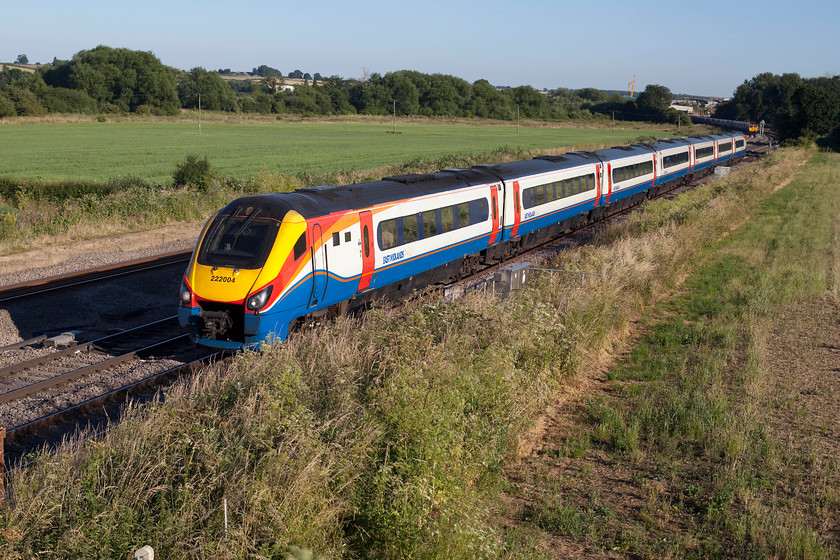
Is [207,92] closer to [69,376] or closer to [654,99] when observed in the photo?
[654,99]

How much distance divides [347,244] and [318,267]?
0.98 m

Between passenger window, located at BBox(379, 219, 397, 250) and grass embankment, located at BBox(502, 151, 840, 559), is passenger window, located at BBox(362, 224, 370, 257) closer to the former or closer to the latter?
passenger window, located at BBox(379, 219, 397, 250)

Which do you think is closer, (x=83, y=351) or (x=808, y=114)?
(x=83, y=351)

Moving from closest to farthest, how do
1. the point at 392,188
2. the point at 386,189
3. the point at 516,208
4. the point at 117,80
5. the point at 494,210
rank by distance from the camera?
1. the point at 386,189
2. the point at 392,188
3. the point at 494,210
4. the point at 516,208
5. the point at 117,80

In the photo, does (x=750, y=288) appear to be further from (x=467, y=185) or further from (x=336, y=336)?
(x=336, y=336)

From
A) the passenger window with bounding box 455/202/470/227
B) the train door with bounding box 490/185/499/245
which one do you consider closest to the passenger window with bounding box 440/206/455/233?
the passenger window with bounding box 455/202/470/227

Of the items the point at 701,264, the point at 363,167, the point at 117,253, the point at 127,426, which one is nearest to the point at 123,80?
the point at 363,167

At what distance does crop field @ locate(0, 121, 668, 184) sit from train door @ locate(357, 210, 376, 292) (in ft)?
78.8

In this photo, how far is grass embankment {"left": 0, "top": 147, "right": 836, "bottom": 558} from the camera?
5.60 metres

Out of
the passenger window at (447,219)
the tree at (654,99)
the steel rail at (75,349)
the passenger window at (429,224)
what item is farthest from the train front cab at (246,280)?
the tree at (654,99)

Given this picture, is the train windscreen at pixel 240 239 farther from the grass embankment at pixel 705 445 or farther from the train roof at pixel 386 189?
the grass embankment at pixel 705 445

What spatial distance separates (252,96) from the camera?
12938 centimetres

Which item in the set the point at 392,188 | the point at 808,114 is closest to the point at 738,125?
the point at 808,114

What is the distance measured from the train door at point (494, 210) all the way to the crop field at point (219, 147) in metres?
20.4
